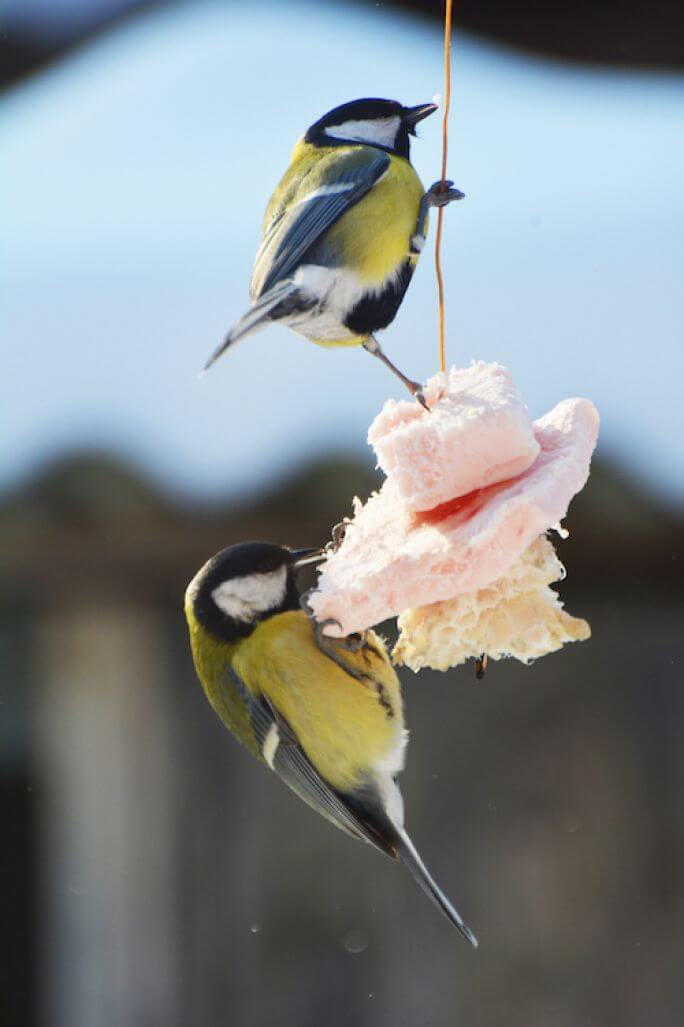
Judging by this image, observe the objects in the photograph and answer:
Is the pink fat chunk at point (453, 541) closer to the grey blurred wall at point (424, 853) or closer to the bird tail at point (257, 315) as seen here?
the bird tail at point (257, 315)

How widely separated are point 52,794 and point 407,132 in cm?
273

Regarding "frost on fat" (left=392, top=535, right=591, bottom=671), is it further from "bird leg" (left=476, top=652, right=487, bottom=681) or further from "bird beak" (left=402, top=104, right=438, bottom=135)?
"bird beak" (left=402, top=104, right=438, bottom=135)

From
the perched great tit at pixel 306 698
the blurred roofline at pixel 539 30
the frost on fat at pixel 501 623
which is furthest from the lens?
the blurred roofline at pixel 539 30

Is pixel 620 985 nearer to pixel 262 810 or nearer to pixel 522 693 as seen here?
pixel 522 693

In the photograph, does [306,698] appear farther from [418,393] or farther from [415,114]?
[415,114]

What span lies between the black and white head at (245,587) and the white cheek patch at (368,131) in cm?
31

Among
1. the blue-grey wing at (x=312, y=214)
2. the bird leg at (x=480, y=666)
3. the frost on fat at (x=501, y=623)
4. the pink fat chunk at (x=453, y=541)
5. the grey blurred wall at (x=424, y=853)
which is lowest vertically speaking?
the grey blurred wall at (x=424, y=853)

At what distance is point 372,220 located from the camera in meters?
0.91

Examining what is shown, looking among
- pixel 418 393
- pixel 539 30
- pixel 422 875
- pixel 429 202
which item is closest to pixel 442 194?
pixel 429 202

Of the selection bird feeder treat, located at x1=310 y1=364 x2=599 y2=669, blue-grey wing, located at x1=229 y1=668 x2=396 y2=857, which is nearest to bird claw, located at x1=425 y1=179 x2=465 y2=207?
bird feeder treat, located at x1=310 y1=364 x2=599 y2=669

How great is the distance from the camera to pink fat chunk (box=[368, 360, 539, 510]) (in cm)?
86

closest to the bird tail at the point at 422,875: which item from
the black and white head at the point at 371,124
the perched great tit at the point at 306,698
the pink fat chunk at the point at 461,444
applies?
the perched great tit at the point at 306,698

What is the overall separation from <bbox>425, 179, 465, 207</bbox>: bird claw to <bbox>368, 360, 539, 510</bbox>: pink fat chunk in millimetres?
122

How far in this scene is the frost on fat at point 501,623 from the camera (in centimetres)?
90
